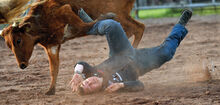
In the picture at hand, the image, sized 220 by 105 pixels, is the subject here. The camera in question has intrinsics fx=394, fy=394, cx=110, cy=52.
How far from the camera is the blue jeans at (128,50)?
4941 mm

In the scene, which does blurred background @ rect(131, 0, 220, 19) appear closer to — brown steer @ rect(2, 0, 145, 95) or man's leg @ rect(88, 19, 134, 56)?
brown steer @ rect(2, 0, 145, 95)

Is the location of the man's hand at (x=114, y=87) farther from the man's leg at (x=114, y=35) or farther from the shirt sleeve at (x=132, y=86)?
the man's leg at (x=114, y=35)

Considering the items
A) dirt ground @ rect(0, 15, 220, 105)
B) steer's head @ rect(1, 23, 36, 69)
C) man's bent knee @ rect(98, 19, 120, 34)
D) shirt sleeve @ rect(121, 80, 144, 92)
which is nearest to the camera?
dirt ground @ rect(0, 15, 220, 105)

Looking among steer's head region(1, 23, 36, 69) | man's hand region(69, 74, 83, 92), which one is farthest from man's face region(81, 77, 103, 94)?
steer's head region(1, 23, 36, 69)

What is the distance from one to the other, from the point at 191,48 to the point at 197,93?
11.6 ft

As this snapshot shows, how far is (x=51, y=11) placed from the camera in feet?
18.6

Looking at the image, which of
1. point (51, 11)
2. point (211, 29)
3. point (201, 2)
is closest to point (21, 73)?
point (51, 11)

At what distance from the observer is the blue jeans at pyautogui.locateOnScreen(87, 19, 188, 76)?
4.94 meters

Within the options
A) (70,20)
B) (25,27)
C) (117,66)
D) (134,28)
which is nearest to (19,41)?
(25,27)

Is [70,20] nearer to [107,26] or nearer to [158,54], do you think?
[107,26]

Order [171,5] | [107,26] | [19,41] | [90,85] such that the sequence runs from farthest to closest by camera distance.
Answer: [171,5], [19,41], [107,26], [90,85]

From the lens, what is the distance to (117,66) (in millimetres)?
4980

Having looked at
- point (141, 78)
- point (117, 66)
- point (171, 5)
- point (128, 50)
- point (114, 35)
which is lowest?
point (171, 5)

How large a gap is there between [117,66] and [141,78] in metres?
0.95
